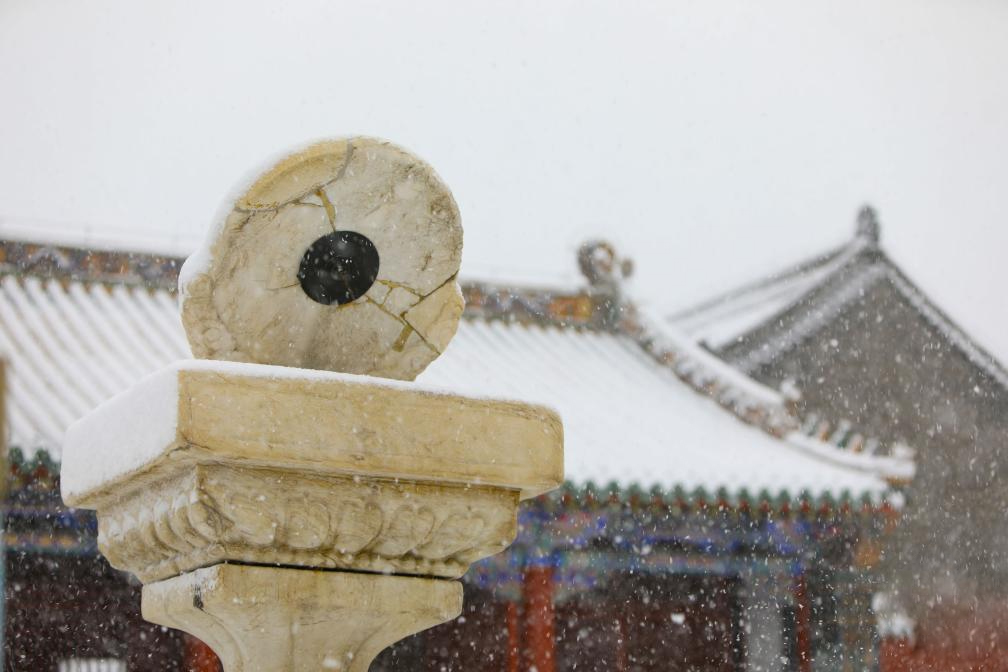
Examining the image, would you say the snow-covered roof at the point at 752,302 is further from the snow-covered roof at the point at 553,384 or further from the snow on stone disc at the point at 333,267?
the snow on stone disc at the point at 333,267

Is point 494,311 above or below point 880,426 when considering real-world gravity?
above

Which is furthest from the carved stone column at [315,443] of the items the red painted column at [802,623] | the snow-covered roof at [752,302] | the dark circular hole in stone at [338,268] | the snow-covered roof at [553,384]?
the snow-covered roof at [752,302]

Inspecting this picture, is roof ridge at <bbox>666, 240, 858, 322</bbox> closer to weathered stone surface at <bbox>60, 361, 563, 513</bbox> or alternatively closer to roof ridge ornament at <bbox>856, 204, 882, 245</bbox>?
roof ridge ornament at <bbox>856, 204, 882, 245</bbox>

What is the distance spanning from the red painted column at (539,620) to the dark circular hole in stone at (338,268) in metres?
5.44

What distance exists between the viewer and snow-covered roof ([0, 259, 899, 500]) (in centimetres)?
661

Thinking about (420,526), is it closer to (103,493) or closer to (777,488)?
(103,493)

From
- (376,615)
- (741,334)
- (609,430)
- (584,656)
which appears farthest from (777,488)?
(741,334)

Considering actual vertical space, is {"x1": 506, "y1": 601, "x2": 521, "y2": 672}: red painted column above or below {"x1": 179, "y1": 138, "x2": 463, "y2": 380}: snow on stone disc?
below

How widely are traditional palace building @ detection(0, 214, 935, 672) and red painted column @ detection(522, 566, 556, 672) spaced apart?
11 millimetres

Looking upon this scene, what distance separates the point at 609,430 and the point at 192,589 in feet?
18.8

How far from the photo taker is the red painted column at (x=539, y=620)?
24.0 ft

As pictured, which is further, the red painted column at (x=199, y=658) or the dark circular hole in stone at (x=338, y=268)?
the red painted column at (x=199, y=658)

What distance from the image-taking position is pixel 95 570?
675 centimetres

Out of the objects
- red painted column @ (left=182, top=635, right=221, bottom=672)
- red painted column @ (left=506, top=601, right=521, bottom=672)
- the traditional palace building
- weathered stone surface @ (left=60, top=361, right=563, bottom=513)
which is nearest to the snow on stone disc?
weathered stone surface @ (left=60, top=361, right=563, bottom=513)
